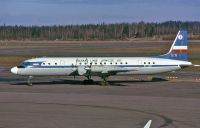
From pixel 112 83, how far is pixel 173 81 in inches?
265

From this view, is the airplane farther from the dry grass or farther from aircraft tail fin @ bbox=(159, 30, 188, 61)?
the dry grass

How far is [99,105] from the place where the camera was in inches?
1443

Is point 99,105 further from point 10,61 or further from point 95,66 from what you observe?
point 10,61

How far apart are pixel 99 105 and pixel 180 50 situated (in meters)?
25.6

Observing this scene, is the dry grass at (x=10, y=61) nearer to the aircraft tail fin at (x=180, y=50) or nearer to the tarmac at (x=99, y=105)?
the tarmac at (x=99, y=105)

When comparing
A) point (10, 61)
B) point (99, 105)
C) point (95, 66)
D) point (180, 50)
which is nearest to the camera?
point (99, 105)

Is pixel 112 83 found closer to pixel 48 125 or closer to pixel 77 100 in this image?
pixel 77 100

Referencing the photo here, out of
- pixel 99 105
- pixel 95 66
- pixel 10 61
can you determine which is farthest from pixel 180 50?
pixel 10 61

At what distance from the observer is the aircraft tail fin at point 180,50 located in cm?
5984

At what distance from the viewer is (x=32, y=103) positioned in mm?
37875

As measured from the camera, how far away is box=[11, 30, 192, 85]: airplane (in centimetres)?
5619

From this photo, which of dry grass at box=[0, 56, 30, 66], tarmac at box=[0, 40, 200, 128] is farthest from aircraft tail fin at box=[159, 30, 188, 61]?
dry grass at box=[0, 56, 30, 66]

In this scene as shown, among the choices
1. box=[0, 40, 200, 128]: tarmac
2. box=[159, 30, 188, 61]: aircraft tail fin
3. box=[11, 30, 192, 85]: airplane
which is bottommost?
box=[0, 40, 200, 128]: tarmac

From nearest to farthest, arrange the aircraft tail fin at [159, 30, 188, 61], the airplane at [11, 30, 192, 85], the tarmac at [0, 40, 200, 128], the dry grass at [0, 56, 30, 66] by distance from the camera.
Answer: the tarmac at [0, 40, 200, 128] < the airplane at [11, 30, 192, 85] < the aircraft tail fin at [159, 30, 188, 61] < the dry grass at [0, 56, 30, 66]
